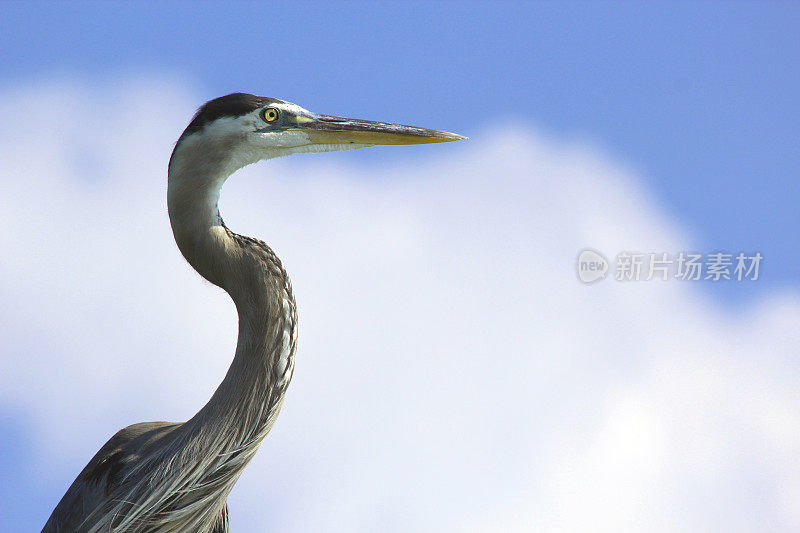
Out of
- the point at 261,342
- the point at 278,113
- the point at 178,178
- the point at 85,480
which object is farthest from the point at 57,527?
the point at 278,113

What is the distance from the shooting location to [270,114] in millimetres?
4090

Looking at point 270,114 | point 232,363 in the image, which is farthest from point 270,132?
point 232,363

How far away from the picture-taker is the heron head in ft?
12.8

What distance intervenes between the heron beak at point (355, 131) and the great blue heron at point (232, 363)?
319mm

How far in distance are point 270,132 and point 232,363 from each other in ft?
3.54

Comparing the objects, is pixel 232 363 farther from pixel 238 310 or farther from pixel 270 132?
pixel 270 132

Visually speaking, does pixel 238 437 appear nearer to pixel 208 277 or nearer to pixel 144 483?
pixel 144 483

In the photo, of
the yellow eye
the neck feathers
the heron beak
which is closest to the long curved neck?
the neck feathers

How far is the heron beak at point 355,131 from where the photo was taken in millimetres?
4234

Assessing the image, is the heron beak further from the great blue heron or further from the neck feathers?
the neck feathers

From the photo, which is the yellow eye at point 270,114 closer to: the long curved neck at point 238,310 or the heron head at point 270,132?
the heron head at point 270,132

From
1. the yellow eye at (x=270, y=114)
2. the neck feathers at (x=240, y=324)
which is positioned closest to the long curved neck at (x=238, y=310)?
the neck feathers at (x=240, y=324)

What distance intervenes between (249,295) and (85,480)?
1.27 m

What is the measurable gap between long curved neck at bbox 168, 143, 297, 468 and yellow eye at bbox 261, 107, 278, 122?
33 cm
